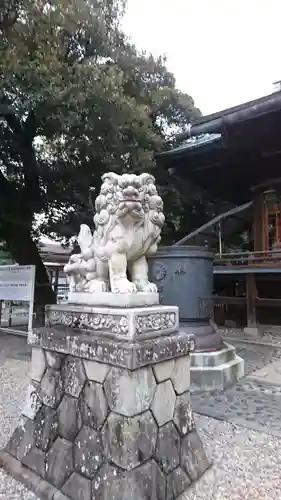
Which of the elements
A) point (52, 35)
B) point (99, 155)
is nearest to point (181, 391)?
point (99, 155)

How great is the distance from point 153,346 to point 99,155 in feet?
16.5

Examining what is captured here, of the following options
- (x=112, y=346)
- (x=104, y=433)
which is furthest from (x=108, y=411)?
(x=112, y=346)

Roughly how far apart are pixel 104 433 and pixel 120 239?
1.11 meters

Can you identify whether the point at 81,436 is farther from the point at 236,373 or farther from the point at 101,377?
the point at 236,373

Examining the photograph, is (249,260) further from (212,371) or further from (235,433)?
(235,433)

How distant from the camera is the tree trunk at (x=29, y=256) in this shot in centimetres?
810

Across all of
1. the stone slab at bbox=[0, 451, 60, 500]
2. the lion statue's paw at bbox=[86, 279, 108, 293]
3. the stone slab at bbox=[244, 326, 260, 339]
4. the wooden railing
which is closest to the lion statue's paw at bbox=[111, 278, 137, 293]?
the lion statue's paw at bbox=[86, 279, 108, 293]

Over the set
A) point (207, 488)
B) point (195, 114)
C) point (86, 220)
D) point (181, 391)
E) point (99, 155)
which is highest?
point (195, 114)

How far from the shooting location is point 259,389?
3.96 metres

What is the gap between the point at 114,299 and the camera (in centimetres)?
210

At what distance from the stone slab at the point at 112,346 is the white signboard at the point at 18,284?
3.84 m

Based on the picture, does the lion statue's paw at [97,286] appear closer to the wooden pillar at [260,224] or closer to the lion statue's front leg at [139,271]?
the lion statue's front leg at [139,271]

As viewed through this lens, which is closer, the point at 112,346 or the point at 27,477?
the point at 112,346

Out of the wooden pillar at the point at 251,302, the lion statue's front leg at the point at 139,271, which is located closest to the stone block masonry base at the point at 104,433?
the lion statue's front leg at the point at 139,271
